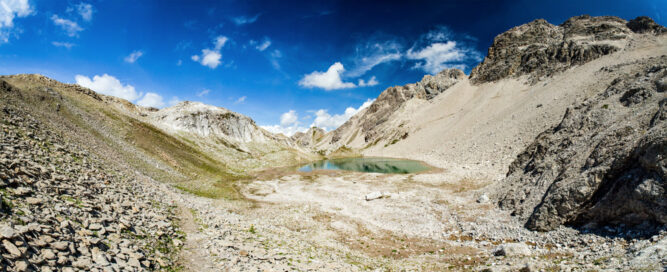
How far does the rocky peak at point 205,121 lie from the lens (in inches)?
3959

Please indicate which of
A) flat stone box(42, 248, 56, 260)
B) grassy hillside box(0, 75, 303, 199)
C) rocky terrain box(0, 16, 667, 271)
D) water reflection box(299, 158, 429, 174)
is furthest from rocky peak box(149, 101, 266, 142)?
flat stone box(42, 248, 56, 260)

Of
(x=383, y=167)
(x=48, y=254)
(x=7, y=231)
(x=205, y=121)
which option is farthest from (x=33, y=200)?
(x=205, y=121)

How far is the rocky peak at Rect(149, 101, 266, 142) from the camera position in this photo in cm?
10055

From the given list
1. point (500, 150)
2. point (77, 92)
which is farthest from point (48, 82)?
point (500, 150)

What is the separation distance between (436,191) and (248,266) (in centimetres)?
3670

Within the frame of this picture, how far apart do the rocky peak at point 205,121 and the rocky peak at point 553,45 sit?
499ft

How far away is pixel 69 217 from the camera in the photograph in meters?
12.5

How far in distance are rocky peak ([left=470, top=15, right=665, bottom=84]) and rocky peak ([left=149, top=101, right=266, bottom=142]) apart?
499 ft

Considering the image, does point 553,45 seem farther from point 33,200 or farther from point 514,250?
point 33,200

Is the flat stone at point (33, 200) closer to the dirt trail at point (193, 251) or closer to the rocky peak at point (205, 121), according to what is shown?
the dirt trail at point (193, 251)

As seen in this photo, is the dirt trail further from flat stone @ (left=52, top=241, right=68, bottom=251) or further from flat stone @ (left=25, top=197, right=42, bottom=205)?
flat stone @ (left=25, top=197, right=42, bottom=205)

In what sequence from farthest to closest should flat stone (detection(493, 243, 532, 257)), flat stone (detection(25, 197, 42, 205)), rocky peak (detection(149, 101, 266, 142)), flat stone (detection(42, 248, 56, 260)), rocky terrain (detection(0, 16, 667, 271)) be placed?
1. rocky peak (detection(149, 101, 266, 142))
2. flat stone (detection(493, 243, 532, 257))
3. rocky terrain (detection(0, 16, 667, 271))
4. flat stone (detection(25, 197, 42, 205))
5. flat stone (detection(42, 248, 56, 260))

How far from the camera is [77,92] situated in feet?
219

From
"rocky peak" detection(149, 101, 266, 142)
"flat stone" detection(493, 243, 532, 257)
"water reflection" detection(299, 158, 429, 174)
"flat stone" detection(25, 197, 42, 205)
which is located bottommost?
"flat stone" detection(493, 243, 532, 257)
